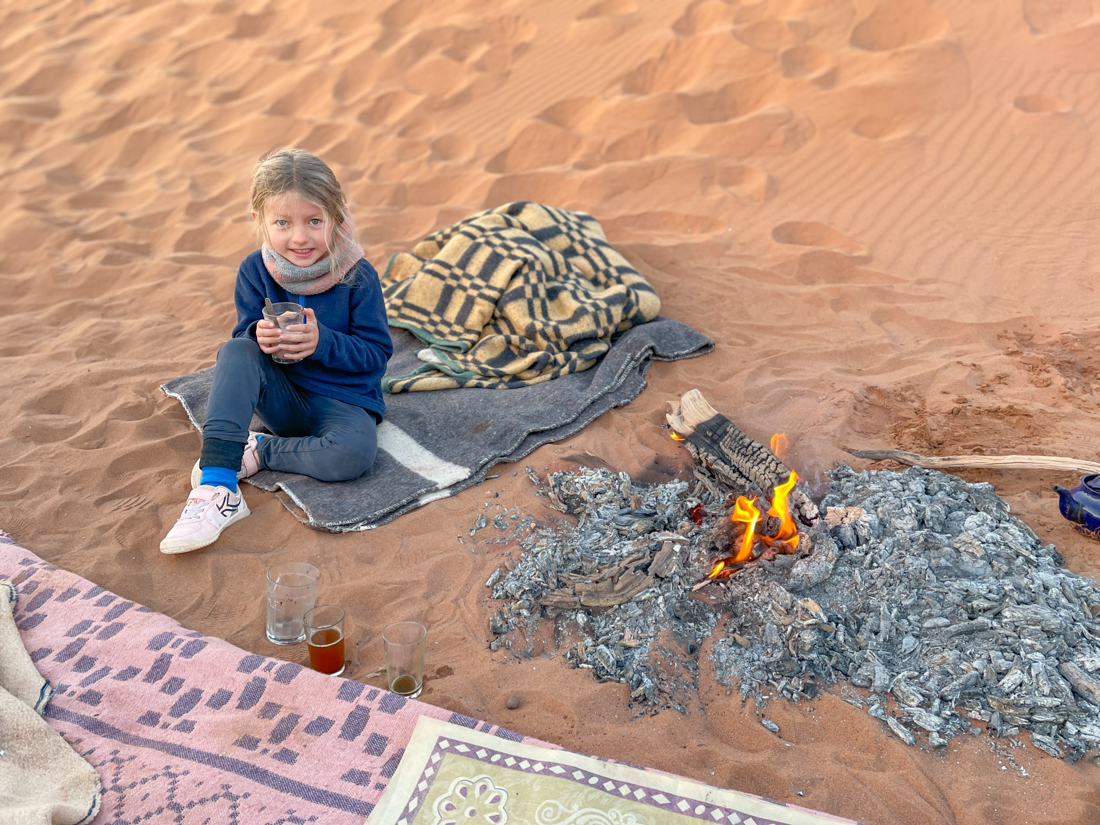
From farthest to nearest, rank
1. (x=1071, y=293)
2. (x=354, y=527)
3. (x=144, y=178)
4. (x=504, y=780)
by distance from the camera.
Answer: (x=144, y=178) < (x=1071, y=293) < (x=354, y=527) < (x=504, y=780)

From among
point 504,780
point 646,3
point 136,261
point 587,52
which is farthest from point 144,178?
point 504,780

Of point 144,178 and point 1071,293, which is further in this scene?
A: point 144,178

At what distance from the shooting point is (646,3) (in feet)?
22.6

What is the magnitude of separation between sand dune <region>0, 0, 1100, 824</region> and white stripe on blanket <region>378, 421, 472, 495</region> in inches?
5.1

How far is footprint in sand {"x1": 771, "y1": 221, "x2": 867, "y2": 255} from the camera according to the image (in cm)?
486

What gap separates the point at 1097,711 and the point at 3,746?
2.69 m

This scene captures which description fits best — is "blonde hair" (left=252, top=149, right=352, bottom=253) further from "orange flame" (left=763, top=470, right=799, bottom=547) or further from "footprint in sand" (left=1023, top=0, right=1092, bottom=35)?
"footprint in sand" (left=1023, top=0, right=1092, bottom=35)

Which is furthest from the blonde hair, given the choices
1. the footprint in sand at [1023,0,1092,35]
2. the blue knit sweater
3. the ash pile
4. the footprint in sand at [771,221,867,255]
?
the footprint in sand at [1023,0,1092,35]

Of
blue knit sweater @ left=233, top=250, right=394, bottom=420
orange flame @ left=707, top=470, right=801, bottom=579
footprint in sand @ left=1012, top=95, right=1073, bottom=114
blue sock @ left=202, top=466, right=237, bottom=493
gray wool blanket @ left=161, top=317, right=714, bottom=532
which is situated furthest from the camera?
footprint in sand @ left=1012, top=95, right=1073, bottom=114

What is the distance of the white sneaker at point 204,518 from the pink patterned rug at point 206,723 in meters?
0.29

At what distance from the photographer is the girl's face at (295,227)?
9.62 feet

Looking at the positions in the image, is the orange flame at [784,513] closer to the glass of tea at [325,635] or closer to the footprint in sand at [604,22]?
the glass of tea at [325,635]

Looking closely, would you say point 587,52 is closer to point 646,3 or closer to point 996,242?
point 646,3

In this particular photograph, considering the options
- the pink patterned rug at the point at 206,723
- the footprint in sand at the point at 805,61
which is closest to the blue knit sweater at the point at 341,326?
the pink patterned rug at the point at 206,723
